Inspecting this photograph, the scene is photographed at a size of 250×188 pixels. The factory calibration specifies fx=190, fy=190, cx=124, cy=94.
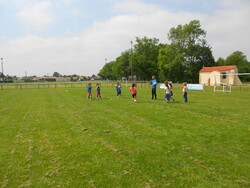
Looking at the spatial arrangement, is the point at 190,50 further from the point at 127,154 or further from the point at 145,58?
the point at 127,154

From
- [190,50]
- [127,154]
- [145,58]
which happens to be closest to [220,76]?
[190,50]

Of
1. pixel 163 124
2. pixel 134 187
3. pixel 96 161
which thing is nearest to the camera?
pixel 134 187

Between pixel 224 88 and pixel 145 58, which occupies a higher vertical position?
pixel 145 58

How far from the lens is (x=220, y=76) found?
146 ft

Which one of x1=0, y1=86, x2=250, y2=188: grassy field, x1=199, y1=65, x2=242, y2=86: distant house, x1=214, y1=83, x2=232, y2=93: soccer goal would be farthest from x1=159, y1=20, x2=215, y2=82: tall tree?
x1=0, y1=86, x2=250, y2=188: grassy field

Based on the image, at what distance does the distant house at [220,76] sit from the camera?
141 ft

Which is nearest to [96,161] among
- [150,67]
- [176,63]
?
[176,63]

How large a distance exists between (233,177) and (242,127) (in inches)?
169

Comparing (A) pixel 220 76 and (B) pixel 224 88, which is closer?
(B) pixel 224 88

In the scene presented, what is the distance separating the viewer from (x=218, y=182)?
3.58m

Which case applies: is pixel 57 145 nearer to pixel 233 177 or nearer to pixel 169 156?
pixel 169 156

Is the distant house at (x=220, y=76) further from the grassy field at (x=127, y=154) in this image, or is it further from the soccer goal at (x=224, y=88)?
the grassy field at (x=127, y=154)

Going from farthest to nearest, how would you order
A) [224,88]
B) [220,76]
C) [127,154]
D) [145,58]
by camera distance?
[145,58]
[220,76]
[224,88]
[127,154]

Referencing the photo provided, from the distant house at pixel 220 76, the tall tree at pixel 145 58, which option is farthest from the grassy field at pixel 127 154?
the tall tree at pixel 145 58
